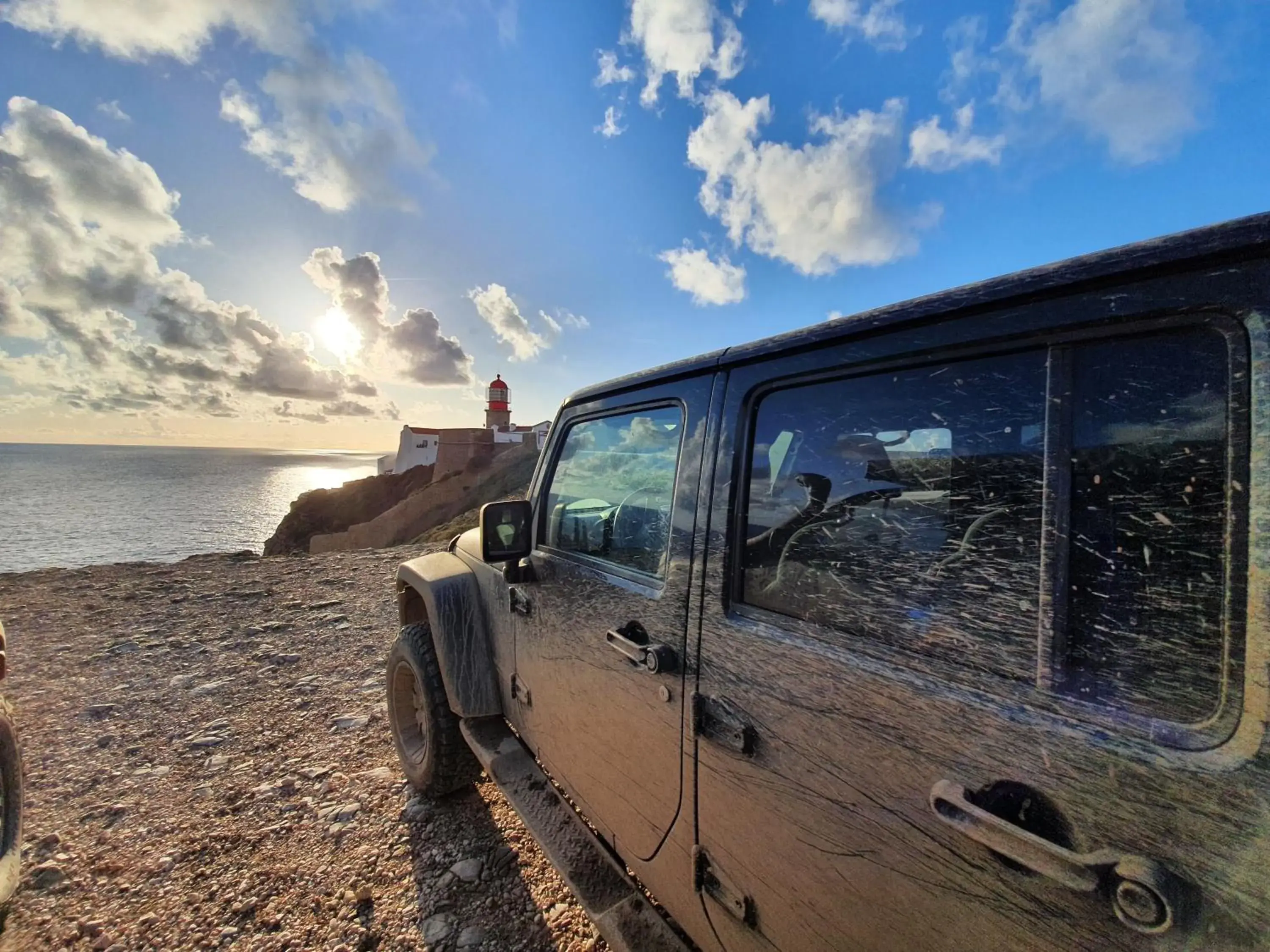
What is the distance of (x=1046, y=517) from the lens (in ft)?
2.64

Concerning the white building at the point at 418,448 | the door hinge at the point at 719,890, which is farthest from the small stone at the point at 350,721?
the white building at the point at 418,448

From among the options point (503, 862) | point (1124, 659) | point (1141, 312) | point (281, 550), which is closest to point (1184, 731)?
point (1124, 659)

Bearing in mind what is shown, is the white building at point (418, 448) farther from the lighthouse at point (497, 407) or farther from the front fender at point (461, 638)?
the front fender at point (461, 638)

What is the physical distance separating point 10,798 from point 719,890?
3081 millimetres

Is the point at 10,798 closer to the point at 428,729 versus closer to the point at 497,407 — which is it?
the point at 428,729

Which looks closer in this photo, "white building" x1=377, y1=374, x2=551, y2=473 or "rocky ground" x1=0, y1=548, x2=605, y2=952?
"rocky ground" x1=0, y1=548, x2=605, y2=952

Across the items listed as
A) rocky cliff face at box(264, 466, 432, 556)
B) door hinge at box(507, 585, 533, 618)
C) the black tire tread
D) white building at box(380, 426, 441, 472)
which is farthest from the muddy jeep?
white building at box(380, 426, 441, 472)

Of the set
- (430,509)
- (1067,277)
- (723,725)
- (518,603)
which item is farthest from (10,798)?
(430,509)

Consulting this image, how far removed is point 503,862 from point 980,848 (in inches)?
91.2

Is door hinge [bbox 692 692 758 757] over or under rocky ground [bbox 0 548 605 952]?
over

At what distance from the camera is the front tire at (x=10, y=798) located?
2.21m

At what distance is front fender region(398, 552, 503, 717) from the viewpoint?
245 cm

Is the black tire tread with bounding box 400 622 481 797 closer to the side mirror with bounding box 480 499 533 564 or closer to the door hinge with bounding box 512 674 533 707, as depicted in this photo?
the door hinge with bounding box 512 674 533 707

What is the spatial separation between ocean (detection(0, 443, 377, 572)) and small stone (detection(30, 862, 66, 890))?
25.5ft
